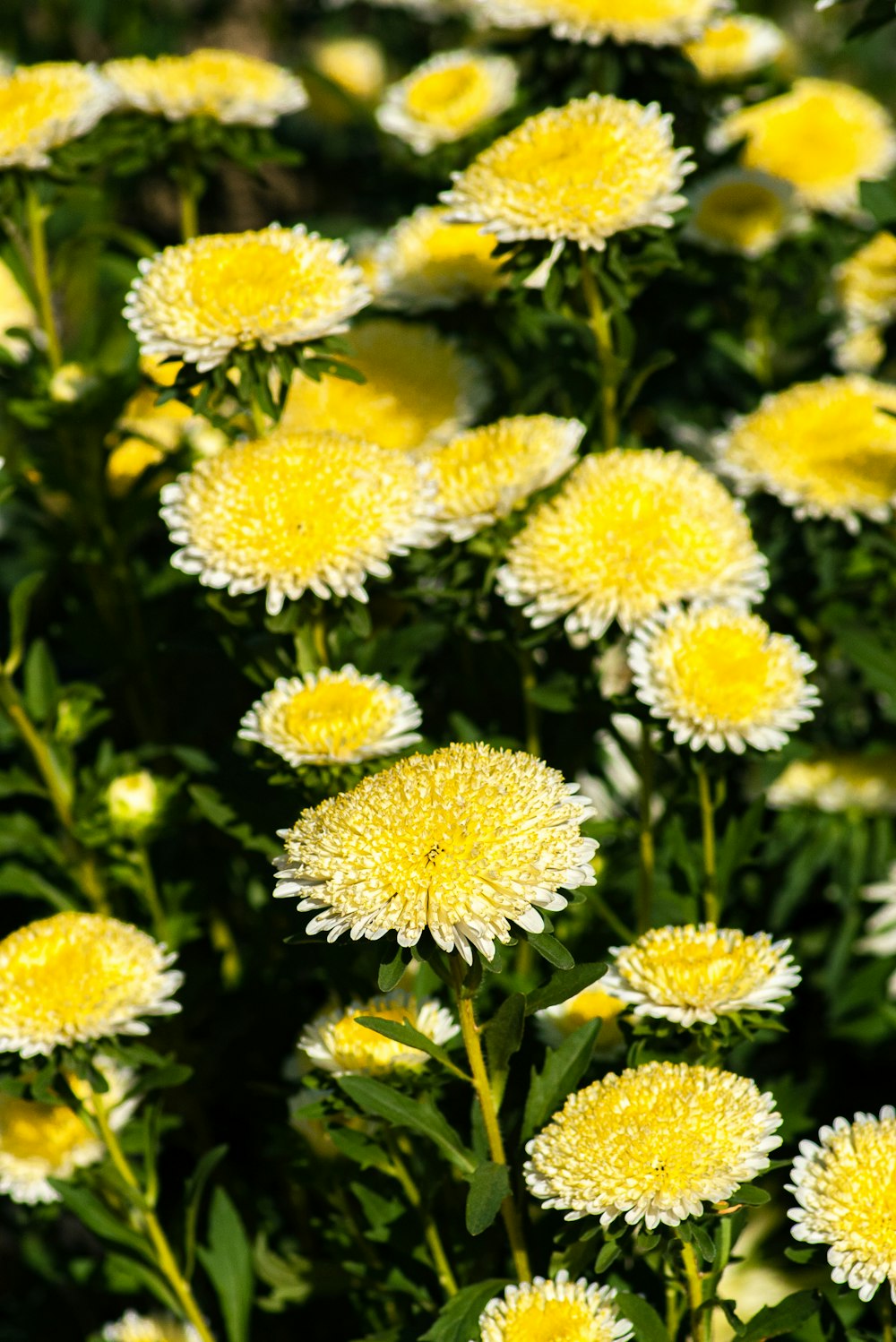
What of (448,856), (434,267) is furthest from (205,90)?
(448,856)

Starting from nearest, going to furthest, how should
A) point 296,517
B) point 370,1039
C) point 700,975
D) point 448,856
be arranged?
1. point 448,856
2. point 700,975
3. point 370,1039
4. point 296,517

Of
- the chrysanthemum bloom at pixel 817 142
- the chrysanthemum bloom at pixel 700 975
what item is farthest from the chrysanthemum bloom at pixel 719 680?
the chrysanthemum bloom at pixel 817 142

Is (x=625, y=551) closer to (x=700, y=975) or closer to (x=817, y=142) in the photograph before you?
(x=700, y=975)

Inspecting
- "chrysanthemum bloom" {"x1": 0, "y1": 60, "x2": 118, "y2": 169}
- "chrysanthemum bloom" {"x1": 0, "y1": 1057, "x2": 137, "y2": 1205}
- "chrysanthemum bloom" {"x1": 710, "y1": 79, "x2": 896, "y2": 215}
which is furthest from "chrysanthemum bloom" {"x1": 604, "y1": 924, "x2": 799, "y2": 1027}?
"chrysanthemum bloom" {"x1": 710, "y1": 79, "x2": 896, "y2": 215}

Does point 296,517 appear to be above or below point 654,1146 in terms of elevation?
above

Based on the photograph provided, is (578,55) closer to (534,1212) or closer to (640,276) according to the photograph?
(640,276)

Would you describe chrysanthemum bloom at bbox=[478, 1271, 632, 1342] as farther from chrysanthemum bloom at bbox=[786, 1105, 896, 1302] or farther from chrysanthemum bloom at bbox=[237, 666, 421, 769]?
chrysanthemum bloom at bbox=[237, 666, 421, 769]

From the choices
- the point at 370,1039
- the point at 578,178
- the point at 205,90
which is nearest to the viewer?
the point at 370,1039

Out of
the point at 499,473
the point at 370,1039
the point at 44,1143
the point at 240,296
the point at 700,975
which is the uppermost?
the point at 240,296
